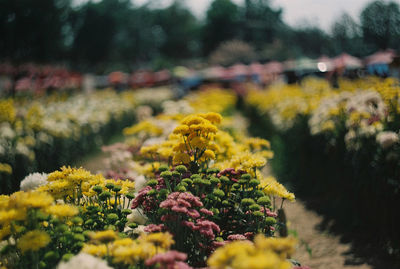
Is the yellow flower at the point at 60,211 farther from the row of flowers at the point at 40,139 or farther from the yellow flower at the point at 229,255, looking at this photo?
the row of flowers at the point at 40,139

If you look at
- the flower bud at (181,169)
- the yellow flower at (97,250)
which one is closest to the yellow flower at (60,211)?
the yellow flower at (97,250)

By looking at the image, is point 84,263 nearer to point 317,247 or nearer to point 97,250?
point 97,250

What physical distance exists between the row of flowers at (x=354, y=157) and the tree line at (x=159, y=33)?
53.0ft

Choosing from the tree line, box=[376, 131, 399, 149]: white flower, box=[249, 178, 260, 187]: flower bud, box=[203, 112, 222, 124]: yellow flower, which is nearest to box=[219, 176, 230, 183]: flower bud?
box=[249, 178, 260, 187]: flower bud

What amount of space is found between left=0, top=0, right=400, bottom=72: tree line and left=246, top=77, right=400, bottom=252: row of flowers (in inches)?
636

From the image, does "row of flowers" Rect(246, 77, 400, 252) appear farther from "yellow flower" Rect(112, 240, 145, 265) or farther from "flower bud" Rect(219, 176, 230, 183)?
"yellow flower" Rect(112, 240, 145, 265)

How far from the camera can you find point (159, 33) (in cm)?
8975

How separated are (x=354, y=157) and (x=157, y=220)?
11.1 ft

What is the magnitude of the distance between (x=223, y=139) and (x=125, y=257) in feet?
7.31

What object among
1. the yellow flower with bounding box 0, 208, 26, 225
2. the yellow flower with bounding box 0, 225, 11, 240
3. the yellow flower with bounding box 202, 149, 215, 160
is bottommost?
the yellow flower with bounding box 0, 225, 11, 240

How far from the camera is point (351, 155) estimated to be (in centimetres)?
521

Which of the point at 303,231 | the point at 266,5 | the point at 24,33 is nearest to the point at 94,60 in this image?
the point at 24,33

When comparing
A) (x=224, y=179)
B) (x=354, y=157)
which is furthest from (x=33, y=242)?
(x=354, y=157)

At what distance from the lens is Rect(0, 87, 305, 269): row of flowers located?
1598 millimetres
